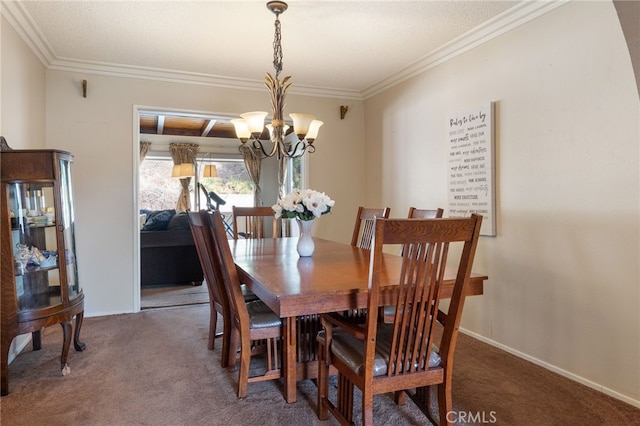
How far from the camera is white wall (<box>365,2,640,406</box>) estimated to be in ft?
6.92

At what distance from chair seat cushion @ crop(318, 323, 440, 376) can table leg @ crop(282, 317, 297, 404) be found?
8.9 inches

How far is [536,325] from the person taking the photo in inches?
101

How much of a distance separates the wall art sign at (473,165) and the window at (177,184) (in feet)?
18.6

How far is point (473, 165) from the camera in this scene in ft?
10.1

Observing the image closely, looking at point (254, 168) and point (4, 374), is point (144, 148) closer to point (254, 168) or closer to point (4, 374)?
point (254, 168)

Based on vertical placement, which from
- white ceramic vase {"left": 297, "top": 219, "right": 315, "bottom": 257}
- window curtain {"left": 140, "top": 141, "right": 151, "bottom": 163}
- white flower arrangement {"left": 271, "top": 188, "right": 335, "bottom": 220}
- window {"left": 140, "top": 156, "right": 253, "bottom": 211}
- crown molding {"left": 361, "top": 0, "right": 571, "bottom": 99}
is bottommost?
white ceramic vase {"left": 297, "top": 219, "right": 315, "bottom": 257}

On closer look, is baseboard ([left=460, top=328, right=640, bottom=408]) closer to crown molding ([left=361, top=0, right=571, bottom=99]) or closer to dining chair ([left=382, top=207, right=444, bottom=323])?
dining chair ([left=382, top=207, right=444, bottom=323])

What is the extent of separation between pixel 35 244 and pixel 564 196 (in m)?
3.30

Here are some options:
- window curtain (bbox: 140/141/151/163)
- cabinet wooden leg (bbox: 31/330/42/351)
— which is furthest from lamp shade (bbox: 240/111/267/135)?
window curtain (bbox: 140/141/151/163)

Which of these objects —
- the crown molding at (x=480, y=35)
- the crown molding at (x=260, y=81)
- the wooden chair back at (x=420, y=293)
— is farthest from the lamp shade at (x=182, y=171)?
the wooden chair back at (x=420, y=293)

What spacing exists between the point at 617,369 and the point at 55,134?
457cm

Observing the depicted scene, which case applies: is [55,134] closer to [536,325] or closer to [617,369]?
[536,325]

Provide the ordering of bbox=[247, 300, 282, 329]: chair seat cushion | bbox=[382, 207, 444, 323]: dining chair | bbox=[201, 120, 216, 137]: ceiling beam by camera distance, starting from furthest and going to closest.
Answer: bbox=[201, 120, 216, 137]: ceiling beam → bbox=[382, 207, 444, 323]: dining chair → bbox=[247, 300, 282, 329]: chair seat cushion

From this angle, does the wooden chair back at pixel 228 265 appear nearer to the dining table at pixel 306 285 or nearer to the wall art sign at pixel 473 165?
the dining table at pixel 306 285
